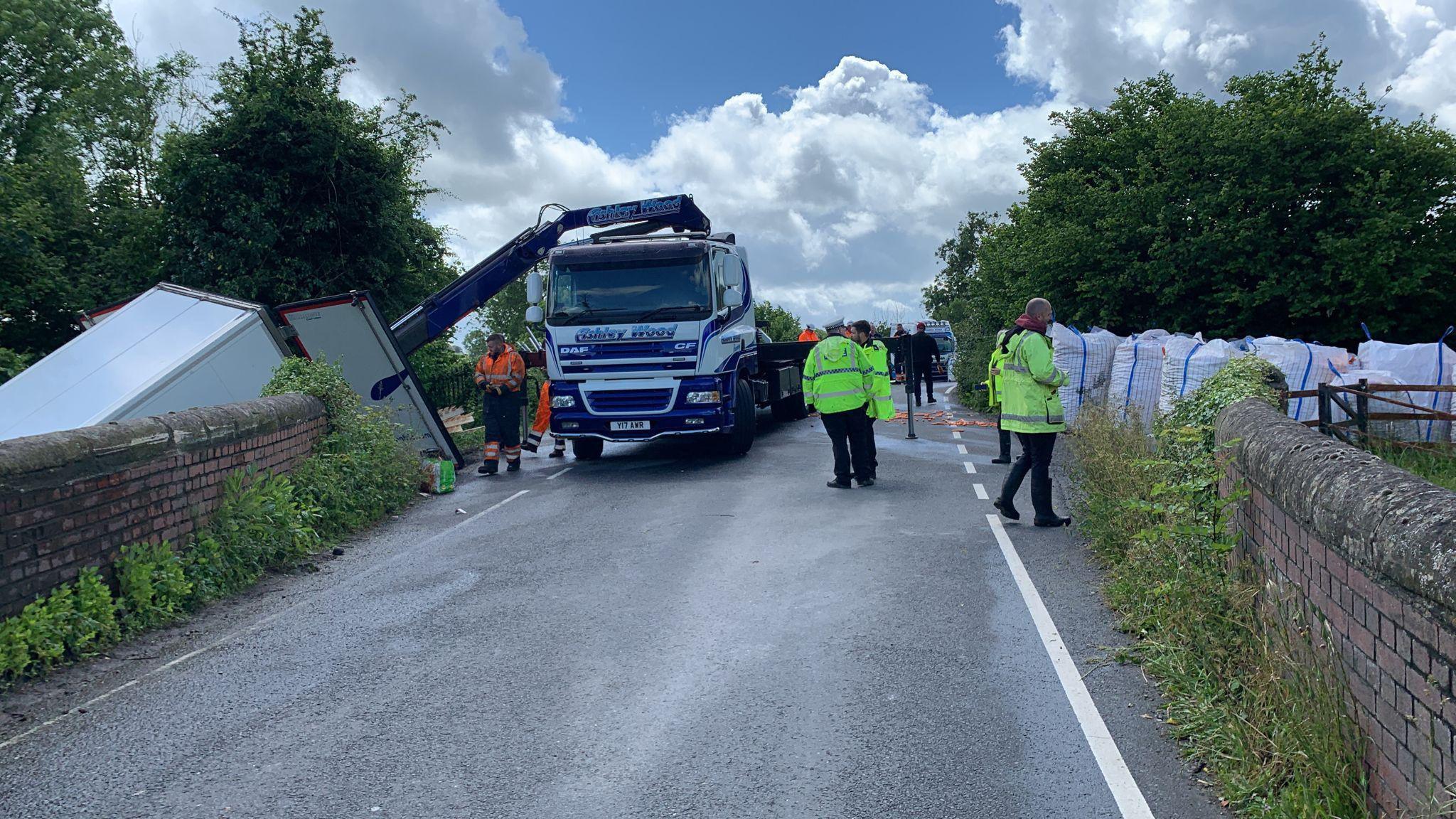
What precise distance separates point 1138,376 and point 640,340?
7.37 meters

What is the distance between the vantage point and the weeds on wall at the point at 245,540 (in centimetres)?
605

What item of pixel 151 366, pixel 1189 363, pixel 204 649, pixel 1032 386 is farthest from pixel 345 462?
pixel 1189 363

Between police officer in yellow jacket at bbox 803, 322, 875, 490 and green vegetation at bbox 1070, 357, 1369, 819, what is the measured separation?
3.25 metres

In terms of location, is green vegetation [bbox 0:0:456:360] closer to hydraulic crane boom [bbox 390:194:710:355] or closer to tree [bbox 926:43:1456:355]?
hydraulic crane boom [bbox 390:194:710:355]

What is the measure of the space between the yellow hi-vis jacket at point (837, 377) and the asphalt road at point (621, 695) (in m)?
2.89

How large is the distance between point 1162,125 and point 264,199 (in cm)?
1934

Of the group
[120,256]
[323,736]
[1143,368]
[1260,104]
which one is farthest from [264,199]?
[1260,104]

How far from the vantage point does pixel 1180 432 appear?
266 inches

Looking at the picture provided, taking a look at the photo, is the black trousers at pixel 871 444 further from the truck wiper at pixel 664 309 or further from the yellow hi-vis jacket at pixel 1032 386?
the truck wiper at pixel 664 309

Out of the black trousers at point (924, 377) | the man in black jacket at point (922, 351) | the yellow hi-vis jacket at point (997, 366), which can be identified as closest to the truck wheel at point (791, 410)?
the man in black jacket at point (922, 351)

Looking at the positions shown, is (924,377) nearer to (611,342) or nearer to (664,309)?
(664,309)

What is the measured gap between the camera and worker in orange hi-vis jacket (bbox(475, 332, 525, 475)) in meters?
14.1

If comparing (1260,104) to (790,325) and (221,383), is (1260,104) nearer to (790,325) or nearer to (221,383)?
(221,383)

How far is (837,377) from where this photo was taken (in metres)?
11.8
